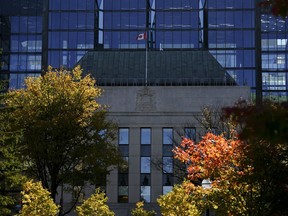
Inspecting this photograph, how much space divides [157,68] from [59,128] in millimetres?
38689

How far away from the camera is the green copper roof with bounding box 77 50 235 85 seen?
77625mm

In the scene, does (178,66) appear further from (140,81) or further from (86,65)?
(86,65)

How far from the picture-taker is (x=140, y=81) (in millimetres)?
77875

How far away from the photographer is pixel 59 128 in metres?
42.7

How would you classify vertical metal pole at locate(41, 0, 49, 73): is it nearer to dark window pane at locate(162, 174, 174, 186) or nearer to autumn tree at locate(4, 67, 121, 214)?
dark window pane at locate(162, 174, 174, 186)

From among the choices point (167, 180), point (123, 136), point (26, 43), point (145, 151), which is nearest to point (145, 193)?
point (167, 180)

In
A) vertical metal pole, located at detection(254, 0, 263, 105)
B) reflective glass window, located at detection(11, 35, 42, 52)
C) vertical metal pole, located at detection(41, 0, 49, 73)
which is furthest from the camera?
reflective glass window, located at detection(11, 35, 42, 52)

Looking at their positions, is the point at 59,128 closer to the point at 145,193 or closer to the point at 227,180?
the point at 227,180

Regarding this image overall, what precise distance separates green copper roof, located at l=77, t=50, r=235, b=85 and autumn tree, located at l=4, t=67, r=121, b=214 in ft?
106

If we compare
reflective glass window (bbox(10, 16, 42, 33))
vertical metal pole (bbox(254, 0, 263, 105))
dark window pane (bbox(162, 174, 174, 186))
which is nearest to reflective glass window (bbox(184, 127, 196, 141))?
dark window pane (bbox(162, 174, 174, 186))

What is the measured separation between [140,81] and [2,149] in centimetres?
4377

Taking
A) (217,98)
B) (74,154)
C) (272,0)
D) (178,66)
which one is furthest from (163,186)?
(272,0)

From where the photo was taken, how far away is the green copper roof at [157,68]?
3056 inches

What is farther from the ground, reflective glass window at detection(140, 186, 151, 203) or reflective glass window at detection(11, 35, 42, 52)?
reflective glass window at detection(11, 35, 42, 52)
